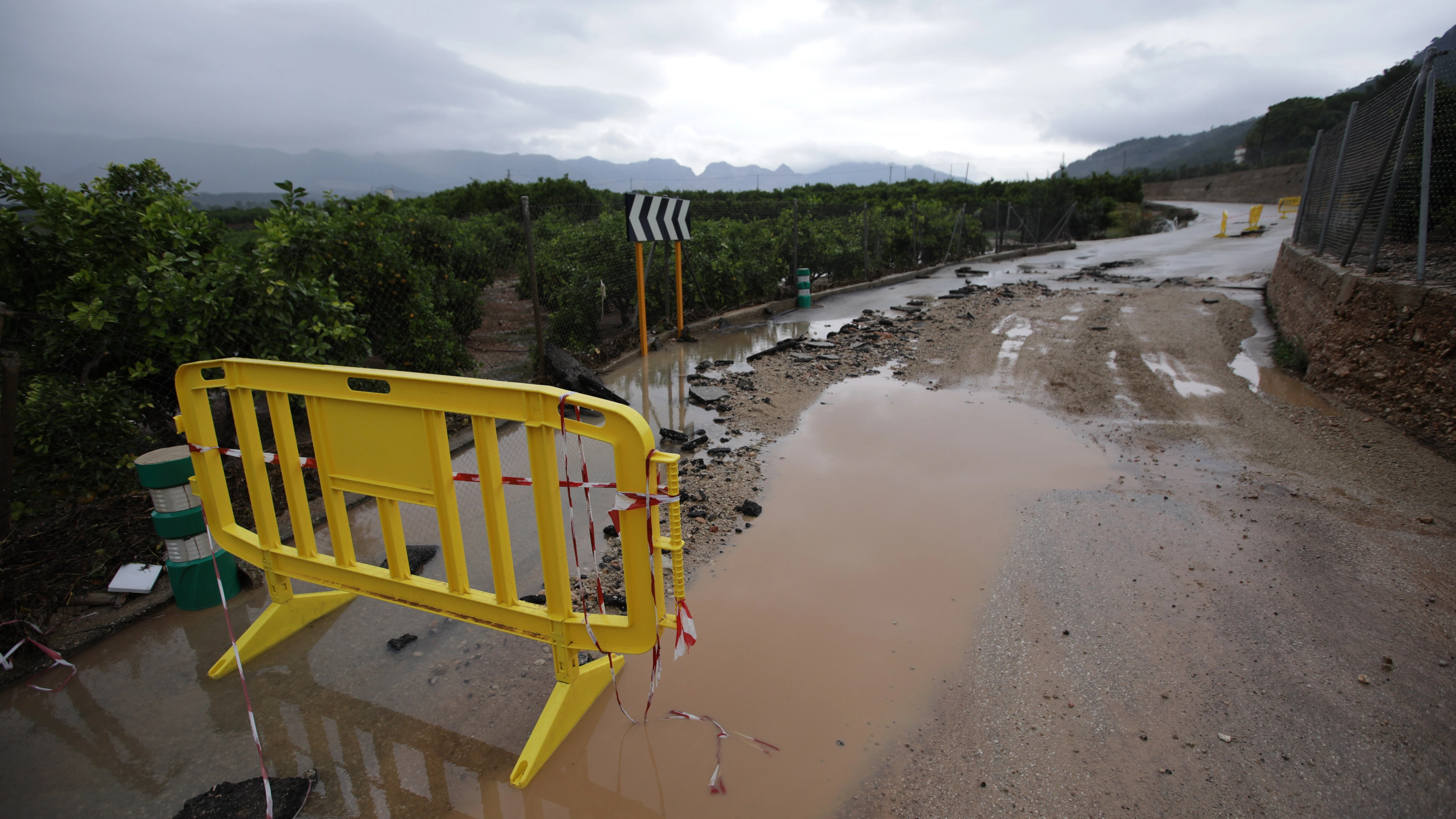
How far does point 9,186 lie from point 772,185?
67.1 m

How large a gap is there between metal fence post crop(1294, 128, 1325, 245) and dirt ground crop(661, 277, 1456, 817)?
852 centimetres

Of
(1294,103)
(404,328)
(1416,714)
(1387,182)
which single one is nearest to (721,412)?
(404,328)

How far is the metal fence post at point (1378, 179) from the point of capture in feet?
22.4

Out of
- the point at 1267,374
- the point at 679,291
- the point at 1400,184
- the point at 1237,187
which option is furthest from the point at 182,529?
the point at 1237,187

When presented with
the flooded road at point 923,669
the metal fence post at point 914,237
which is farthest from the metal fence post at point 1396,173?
the metal fence post at point 914,237

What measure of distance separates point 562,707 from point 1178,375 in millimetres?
7774

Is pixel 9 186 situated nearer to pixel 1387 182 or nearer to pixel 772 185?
pixel 1387 182

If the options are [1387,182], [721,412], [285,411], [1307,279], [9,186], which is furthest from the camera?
[1307,279]

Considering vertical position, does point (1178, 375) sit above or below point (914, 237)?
below

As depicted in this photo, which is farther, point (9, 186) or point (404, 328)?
point (404, 328)

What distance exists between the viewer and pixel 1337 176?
31.2 feet

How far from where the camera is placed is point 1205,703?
266 cm

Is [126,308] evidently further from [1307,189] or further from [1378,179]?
[1307,189]

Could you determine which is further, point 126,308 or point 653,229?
point 653,229
